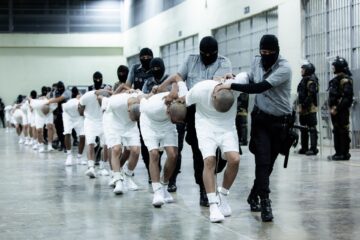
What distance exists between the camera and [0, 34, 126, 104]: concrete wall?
138ft

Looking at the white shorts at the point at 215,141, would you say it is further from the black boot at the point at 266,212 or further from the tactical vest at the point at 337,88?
the tactical vest at the point at 337,88

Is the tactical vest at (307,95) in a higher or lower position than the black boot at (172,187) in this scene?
higher

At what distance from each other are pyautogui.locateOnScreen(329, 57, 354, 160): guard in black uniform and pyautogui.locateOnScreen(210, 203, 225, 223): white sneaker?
7484mm

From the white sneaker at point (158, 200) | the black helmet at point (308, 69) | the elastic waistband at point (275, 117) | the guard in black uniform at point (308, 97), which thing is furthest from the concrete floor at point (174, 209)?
the black helmet at point (308, 69)

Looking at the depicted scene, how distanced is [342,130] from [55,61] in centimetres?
3116

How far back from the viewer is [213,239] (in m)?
6.07

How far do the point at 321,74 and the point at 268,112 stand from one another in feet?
41.1

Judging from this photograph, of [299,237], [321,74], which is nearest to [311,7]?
[321,74]

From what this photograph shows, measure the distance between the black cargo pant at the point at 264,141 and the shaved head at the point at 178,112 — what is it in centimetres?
88

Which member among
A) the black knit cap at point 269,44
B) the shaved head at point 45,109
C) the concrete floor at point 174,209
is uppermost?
the black knit cap at point 269,44

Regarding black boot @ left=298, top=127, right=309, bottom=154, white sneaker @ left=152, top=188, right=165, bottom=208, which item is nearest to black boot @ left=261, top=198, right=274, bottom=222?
white sneaker @ left=152, top=188, right=165, bottom=208

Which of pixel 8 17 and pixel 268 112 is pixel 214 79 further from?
pixel 8 17

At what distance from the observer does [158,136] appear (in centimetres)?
845

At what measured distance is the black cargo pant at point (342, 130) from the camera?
45.7 ft
